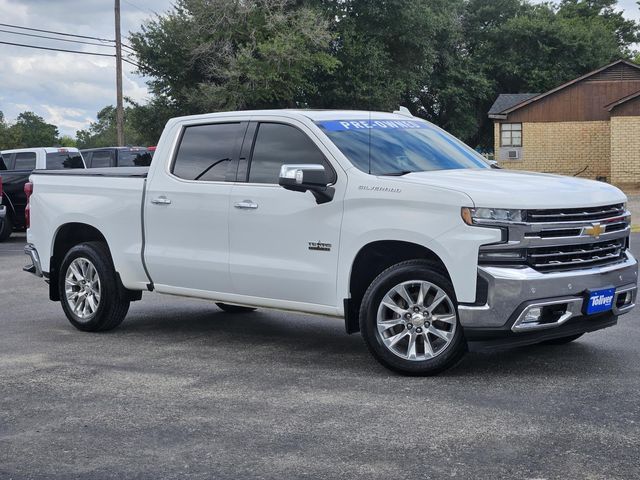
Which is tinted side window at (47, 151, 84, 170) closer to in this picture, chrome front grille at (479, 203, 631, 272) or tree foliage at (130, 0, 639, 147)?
chrome front grille at (479, 203, 631, 272)

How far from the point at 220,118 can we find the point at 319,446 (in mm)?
3852

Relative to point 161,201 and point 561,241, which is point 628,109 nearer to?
point 161,201

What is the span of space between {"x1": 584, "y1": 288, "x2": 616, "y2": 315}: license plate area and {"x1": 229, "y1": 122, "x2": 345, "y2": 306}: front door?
180 cm

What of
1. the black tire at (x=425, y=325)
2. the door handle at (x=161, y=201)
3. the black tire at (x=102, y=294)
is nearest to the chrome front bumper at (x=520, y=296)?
the black tire at (x=425, y=325)

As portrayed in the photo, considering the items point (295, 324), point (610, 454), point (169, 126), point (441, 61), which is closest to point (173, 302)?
point (295, 324)

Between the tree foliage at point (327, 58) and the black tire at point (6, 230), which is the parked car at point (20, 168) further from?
the tree foliage at point (327, 58)

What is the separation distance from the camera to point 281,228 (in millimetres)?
7570

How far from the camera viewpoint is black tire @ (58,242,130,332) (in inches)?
352

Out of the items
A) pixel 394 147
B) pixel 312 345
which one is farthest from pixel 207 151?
pixel 312 345

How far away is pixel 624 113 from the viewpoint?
134ft

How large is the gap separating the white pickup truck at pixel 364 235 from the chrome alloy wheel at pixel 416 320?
0.03 feet

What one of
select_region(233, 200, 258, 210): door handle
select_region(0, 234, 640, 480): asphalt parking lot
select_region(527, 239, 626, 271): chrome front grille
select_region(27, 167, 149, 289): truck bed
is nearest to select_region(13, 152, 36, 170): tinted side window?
select_region(27, 167, 149, 289): truck bed

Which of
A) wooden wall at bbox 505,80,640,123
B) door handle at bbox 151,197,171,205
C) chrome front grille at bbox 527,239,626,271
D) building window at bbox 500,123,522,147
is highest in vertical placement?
wooden wall at bbox 505,80,640,123

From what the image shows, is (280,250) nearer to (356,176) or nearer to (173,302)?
(356,176)
